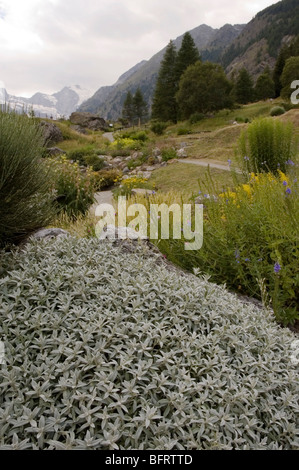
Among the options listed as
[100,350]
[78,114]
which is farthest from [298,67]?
[100,350]

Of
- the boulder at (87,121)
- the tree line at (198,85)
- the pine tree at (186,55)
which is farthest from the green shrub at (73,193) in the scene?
the boulder at (87,121)

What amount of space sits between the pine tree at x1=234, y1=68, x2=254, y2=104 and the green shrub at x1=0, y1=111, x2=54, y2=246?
41.6 metres

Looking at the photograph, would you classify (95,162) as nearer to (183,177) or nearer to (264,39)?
(183,177)

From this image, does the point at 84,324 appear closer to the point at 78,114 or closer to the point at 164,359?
the point at 164,359

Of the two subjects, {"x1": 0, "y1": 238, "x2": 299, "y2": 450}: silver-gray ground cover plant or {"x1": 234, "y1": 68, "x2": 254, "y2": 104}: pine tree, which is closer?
{"x1": 0, "y1": 238, "x2": 299, "y2": 450}: silver-gray ground cover plant

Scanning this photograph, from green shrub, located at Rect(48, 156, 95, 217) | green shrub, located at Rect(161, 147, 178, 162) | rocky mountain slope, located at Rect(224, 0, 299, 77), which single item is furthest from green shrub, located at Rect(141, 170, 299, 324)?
rocky mountain slope, located at Rect(224, 0, 299, 77)

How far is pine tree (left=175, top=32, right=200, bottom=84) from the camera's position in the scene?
32.9 metres

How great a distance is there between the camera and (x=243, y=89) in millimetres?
39188

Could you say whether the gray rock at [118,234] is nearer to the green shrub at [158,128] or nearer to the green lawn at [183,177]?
the green lawn at [183,177]

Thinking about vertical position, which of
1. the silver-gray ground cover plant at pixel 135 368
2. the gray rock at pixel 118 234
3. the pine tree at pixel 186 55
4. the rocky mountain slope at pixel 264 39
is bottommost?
the silver-gray ground cover plant at pixel 135 368

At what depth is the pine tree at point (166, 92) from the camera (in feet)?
110

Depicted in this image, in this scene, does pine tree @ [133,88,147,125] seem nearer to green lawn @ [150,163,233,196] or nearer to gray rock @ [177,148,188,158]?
gray rock @ [177,148,188,158]

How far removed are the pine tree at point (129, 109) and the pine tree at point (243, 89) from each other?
78.9 ft

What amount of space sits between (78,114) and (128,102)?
2184 centimetres
